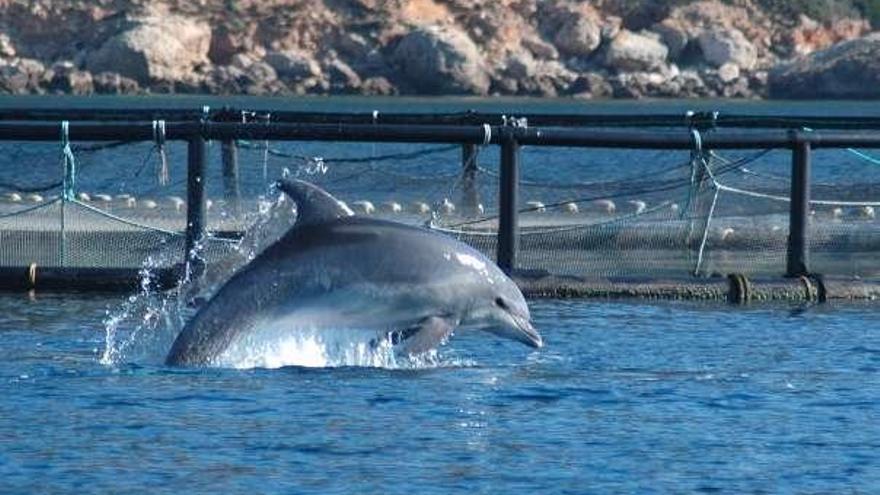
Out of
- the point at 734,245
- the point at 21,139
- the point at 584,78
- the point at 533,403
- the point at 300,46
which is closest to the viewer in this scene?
the point at 533,403

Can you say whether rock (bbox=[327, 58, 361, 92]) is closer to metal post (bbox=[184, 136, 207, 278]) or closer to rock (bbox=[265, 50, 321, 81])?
rock (bbox=[265, 50, 321, 81])

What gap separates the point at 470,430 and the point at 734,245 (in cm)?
748

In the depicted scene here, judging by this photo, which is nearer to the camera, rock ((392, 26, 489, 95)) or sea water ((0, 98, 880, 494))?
sea water ((0, 98, 880, 494))

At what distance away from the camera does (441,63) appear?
120812 millimetres

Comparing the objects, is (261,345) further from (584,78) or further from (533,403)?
(584,78)

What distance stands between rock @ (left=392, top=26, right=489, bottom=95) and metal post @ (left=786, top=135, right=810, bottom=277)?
98630 mm

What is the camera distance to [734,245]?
19797 mm

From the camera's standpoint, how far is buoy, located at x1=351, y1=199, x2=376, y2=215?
68.8 feet

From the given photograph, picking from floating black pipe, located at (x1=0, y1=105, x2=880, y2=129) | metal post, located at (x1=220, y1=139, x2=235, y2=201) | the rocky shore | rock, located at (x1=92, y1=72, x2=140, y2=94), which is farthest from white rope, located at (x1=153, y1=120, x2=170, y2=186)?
the rocky shore

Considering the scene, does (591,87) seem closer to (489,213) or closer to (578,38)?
(578,38)

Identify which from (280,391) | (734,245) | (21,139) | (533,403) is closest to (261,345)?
(280,391)

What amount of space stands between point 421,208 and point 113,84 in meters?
99.0

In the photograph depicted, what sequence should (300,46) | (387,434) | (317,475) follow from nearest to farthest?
(317,475) → (387,434) → (300,46)

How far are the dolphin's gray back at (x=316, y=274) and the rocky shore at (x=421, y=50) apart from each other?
340 ft
